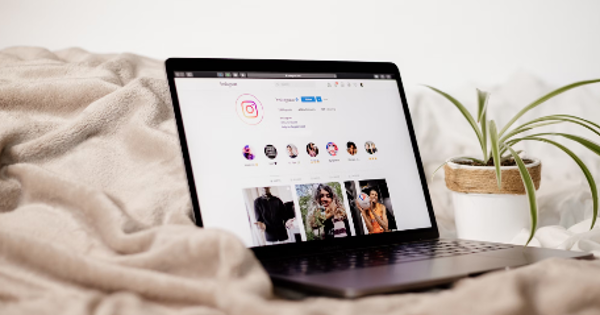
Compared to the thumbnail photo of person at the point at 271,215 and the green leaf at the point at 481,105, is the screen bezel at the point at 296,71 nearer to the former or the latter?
the thumbnail photo of person at the point at 271,215

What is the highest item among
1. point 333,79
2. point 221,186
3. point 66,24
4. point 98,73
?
point 66,24

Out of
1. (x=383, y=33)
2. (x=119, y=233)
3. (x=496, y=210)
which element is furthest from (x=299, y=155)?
(x=383, y=33)

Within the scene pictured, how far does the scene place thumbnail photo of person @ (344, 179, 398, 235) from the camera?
0.86m

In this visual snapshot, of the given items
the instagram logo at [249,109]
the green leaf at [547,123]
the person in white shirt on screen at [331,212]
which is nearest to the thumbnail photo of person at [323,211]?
the person in white shirt on screen at [331,212]

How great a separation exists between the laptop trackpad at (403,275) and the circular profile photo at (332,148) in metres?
0.26

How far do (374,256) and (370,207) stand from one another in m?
0.13

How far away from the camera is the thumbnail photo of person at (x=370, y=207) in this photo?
859 millimetres

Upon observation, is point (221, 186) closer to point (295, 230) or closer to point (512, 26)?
point (295, 230)

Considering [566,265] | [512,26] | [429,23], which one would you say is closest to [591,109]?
[512,26]

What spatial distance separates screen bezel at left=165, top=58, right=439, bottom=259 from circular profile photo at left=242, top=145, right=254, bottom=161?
88 millimetres

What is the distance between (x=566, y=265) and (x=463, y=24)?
133 centimetres

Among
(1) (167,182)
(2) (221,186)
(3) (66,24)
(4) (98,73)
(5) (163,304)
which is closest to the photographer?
(5) (163,304)

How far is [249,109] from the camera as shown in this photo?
2.78 feet

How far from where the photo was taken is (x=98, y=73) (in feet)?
3.71
